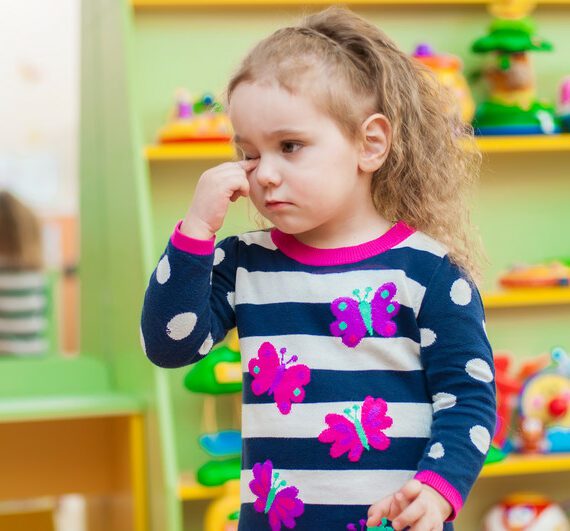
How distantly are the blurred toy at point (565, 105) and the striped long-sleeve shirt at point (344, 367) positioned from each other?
136 centimetres

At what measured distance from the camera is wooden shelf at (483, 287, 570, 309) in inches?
85.7

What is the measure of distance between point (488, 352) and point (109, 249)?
4.96ft

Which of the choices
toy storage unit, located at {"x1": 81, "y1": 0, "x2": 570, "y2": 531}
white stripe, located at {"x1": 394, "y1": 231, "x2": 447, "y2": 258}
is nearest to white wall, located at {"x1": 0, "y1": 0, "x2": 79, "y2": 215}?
toy storage unit, located at {"x1": 81, "y1": 0, "x2": 570, "y2": 531}

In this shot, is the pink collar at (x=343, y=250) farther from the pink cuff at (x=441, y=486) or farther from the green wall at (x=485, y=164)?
the green wall at (x=485, y=164)

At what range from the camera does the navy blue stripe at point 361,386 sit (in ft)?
3.30

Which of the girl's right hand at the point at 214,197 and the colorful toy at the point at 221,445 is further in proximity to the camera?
the colorful toy at the point at 221,445

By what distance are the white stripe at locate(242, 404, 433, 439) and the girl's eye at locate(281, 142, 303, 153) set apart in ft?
0.81

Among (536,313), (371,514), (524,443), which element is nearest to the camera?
(371,514)

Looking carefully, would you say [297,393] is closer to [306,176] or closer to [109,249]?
[306,176]

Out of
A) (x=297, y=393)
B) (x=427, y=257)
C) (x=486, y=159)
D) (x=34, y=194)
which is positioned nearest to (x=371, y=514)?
(x=297, y=393)

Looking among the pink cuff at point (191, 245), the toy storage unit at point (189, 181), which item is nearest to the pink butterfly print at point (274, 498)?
the pink cuff at point (191, 245)

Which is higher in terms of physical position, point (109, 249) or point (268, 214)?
point (109, 249)

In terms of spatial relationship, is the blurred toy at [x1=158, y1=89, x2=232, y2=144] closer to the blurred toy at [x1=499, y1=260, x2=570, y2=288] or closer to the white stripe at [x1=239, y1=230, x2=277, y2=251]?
the blurred toy at [x1=499, y1=260, x2=570, y2=288]

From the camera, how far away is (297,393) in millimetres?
1014
